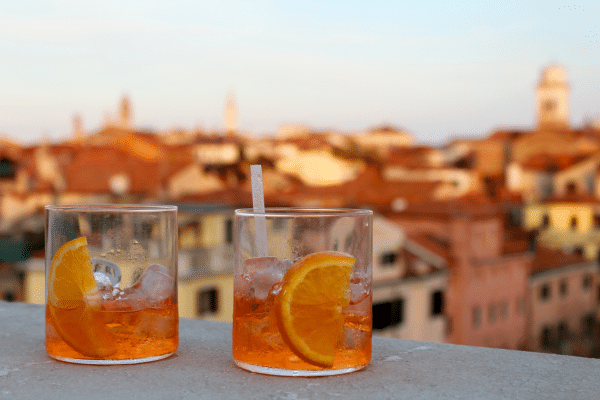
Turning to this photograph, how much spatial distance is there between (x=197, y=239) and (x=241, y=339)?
15.7m

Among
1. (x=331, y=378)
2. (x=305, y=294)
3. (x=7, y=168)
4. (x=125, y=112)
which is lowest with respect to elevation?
(x=331, y=378)

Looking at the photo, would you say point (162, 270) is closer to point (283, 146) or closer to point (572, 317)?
point (572, 317)

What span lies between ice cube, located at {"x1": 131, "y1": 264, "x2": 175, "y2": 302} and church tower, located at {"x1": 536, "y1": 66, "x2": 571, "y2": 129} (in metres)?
55.3

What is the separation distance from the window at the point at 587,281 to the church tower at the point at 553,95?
30.3 meters

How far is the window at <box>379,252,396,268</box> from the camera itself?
17312mm

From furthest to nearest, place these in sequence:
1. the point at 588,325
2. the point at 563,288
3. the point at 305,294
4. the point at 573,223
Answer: the point at 573,223 → the point at 588,325 → the point at 563,288 → the point at 305,294

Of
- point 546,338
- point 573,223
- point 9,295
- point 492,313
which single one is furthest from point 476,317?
point 9,295

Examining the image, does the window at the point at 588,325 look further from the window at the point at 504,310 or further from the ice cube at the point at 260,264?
the ice cube at the point at 260,264

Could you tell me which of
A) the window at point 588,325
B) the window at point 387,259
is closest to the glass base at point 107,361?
the window at point 387,259

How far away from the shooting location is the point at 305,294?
92 cm

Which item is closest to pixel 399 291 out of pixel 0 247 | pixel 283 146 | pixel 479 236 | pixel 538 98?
pixel 479 236

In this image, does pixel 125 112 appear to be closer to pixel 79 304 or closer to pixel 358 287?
pixel 79 304

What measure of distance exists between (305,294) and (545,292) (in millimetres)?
24120

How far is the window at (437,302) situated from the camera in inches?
750
